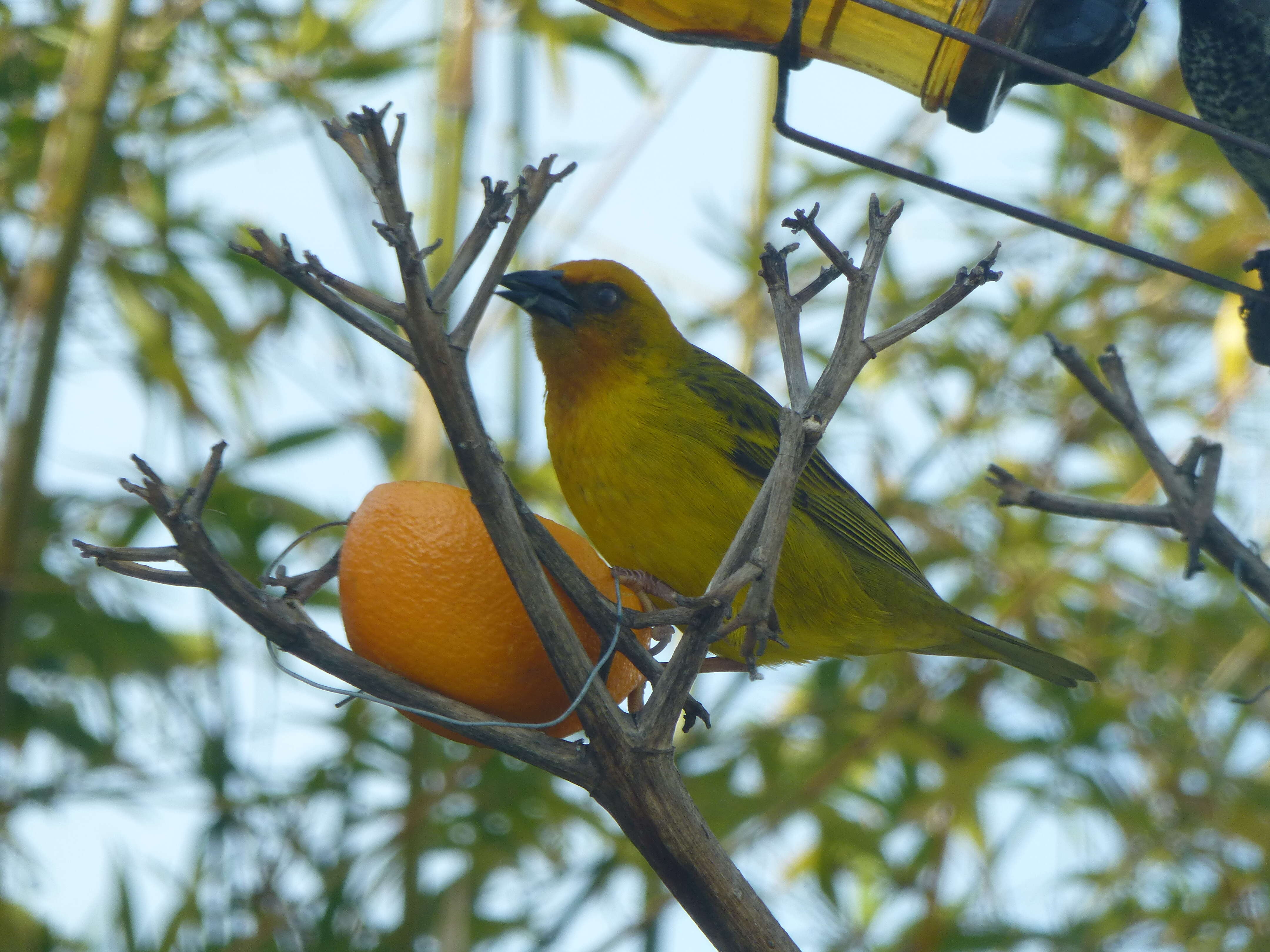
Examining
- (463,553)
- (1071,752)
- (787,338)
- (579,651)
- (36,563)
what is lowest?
(579,651)

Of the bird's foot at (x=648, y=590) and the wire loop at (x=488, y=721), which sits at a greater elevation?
the bird's foot at (x=648, y=590)

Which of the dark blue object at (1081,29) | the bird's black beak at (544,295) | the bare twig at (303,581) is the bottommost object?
the bare twig at (303,581)

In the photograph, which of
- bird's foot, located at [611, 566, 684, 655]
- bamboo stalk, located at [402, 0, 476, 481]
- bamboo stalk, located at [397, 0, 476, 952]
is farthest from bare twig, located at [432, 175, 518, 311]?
bamboo stalk, located at [402, 0, 476, 481]

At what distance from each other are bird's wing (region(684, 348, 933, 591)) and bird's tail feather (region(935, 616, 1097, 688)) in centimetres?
13

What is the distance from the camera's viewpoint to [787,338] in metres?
1.30

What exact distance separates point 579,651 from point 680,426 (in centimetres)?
109

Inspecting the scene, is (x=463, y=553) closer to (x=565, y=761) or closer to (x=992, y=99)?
(x=565, y=761)

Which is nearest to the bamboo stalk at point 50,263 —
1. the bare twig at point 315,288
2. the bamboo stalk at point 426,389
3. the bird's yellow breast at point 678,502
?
the bamboo stalk at point 426,389

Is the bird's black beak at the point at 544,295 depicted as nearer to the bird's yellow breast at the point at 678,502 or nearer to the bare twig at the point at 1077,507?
the bird's yellow breast at the point at 678,502

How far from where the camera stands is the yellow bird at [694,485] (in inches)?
77.9

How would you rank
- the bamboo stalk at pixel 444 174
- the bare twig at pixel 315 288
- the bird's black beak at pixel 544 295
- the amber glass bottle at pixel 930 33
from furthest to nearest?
the bamboo stalk at pixel 444 174, the bird's black beak at pixel 544 295, the amber glass bottle at pixel 930 33, the bare twig at pixel 315 288

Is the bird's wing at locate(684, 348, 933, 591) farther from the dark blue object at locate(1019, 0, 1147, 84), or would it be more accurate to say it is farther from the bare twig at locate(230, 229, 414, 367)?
the bare twig at locate(230, 229, 414, 367)

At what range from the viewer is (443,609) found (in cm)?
126

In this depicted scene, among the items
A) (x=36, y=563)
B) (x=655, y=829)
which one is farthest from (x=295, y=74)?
(x=655, y=829)
